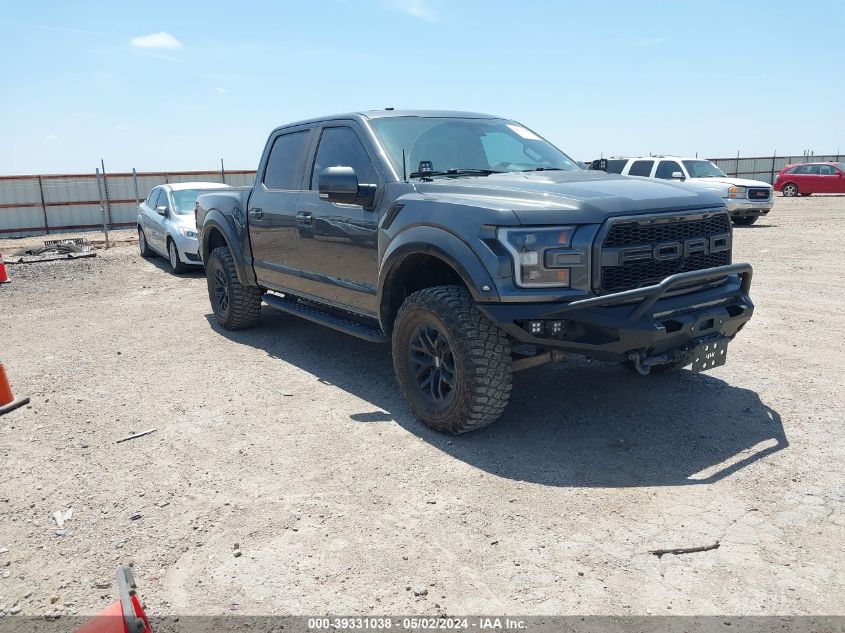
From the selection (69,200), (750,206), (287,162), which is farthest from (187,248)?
(69,200)

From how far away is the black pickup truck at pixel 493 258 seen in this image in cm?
371

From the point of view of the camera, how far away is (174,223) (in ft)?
39.7

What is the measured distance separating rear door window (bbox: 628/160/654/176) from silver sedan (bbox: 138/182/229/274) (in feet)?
33.2

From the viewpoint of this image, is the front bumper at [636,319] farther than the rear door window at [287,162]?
No

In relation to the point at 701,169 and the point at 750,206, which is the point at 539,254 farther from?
the point at 701,169

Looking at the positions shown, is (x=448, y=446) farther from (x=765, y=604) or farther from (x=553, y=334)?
(x=765, y=604)

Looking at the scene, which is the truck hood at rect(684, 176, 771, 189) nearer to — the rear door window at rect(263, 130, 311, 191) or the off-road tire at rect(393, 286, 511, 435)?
the rear door window at rect(263, 130, 311, 191)

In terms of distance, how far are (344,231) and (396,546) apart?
105 inches

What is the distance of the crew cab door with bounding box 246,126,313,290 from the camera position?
5.89 metres

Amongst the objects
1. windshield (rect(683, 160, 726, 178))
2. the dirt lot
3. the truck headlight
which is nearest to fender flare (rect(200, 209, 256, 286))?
the dirt lot

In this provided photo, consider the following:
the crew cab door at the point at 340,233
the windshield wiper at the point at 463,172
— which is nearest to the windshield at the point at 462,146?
the windshield wiper at the point at 463,172

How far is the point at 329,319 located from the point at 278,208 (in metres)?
1.24

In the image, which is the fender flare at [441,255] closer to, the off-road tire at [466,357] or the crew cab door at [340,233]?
the off-road tire at [466,357]

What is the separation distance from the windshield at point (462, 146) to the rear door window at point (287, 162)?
106 centimetres
